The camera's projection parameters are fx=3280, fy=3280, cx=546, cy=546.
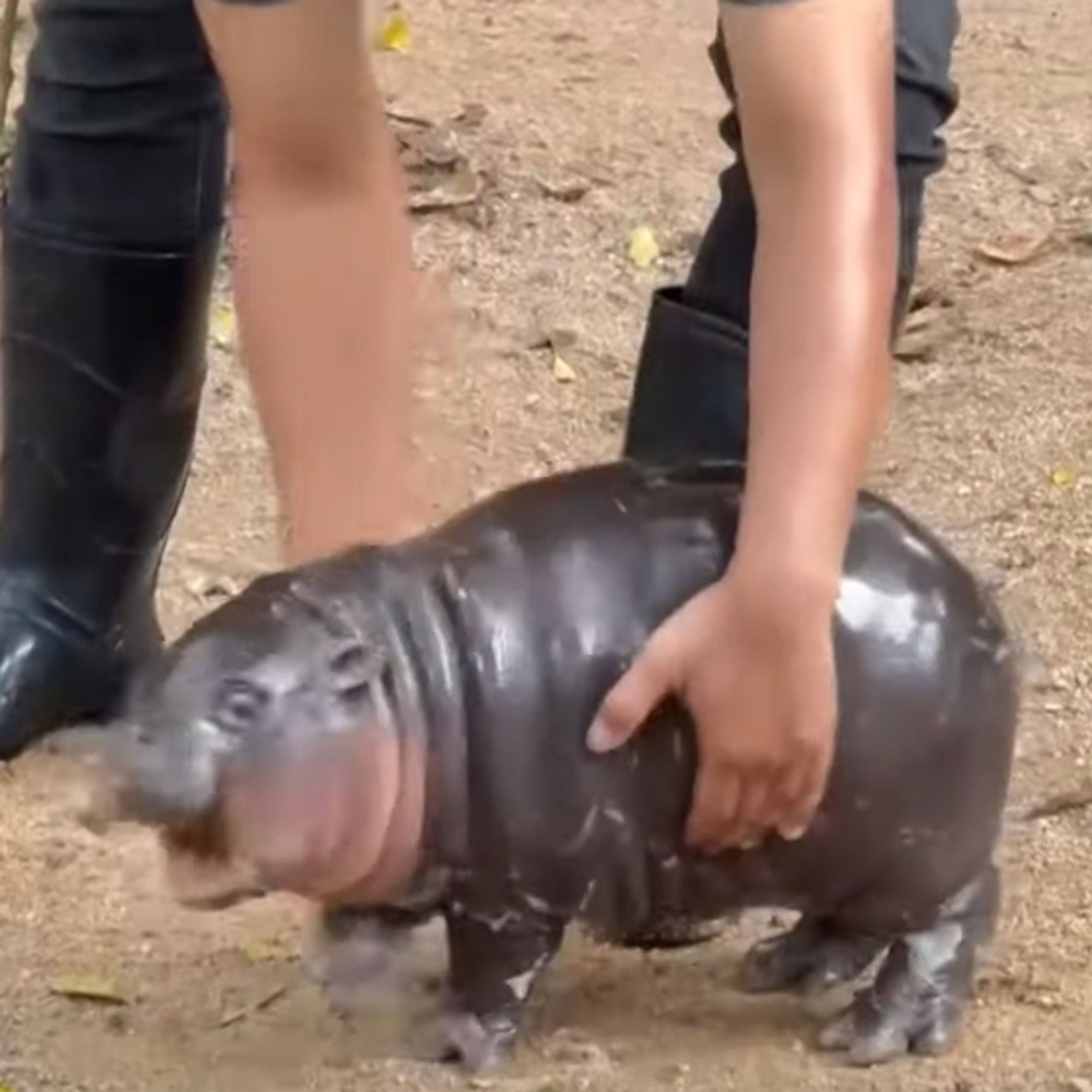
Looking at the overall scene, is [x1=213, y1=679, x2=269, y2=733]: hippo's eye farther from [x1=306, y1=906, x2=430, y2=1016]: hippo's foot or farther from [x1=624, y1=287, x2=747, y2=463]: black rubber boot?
[x1=624, y1=287, x2=747, y2=463]: black rubber boot

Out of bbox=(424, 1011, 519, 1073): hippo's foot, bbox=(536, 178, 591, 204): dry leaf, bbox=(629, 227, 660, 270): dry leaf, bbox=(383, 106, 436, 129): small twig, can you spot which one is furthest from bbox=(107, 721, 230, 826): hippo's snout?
bbox=(383, 106, 436, 129): small twig

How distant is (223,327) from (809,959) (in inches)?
52.3

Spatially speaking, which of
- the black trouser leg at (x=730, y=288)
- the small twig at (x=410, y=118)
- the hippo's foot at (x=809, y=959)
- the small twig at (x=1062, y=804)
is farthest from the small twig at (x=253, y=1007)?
the small twig at (x=410, y=118)

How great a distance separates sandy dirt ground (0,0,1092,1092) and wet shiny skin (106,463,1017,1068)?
0.10m

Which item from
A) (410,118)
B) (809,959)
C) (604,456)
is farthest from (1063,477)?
(410,118)

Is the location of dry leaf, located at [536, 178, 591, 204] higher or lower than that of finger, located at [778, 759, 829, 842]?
lower

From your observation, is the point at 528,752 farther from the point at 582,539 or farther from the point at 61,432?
the point at 61,432

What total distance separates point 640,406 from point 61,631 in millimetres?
449

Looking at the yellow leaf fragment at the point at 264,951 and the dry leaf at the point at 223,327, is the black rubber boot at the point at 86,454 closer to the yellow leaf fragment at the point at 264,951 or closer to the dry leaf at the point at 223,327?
the yellow leaf fragment at the point at 264,951

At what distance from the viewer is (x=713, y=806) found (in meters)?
1.56

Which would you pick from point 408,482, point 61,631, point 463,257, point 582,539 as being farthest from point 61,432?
point 463,257

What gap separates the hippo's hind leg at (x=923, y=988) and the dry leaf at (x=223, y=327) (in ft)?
4.34

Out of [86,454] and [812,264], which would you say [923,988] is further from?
[86,454]

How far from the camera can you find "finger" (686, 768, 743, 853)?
1549mm
